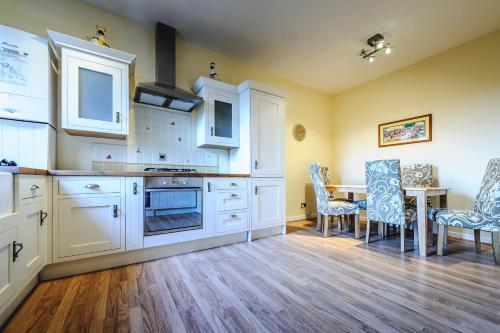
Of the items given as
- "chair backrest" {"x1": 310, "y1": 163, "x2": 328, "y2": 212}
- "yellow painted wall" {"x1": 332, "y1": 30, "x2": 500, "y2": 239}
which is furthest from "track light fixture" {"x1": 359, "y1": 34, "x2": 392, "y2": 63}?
"chair backrest" {"x1": 310, "y1": 163, "x2": 328, "y2": 212}

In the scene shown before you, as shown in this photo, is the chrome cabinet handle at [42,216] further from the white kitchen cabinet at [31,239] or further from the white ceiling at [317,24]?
the white ceiling at [317,24]

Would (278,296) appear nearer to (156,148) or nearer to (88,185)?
(88,185)

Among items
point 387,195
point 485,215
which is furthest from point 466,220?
point 387,195

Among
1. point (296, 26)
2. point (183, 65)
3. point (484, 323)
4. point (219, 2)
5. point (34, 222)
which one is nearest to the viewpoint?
point (484, 323)

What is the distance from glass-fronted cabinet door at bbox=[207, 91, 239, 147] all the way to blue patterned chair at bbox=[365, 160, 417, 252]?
1.70 metres

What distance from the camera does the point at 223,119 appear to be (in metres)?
2.73

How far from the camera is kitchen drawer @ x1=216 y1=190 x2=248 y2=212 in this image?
2383mm

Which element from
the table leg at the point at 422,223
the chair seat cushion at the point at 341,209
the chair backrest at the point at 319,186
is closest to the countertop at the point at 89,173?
the chair backrest at the point at 319,186

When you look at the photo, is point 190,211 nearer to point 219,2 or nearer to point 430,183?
point 219,2

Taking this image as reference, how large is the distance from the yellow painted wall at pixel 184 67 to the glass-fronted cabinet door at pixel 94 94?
1.09 feet

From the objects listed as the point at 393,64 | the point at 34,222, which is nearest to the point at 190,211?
the point at 34,222

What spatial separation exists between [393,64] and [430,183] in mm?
1929

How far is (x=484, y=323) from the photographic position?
1.11 m

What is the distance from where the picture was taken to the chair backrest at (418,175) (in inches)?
115
